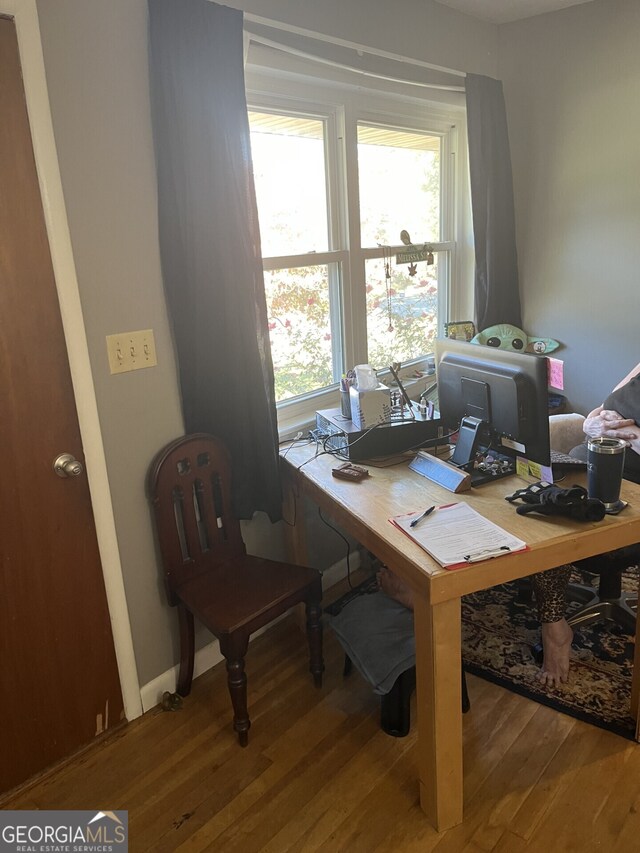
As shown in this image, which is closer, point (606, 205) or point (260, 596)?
point (260, 596)

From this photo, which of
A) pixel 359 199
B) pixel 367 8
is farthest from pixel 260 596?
pixel 367 8

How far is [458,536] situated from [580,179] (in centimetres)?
222

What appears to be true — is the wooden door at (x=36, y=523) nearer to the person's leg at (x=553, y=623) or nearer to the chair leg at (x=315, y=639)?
the chair leg at (x=315, y=639)

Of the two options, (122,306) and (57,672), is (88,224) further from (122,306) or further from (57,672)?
(57,672)

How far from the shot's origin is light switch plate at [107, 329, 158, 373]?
178cm

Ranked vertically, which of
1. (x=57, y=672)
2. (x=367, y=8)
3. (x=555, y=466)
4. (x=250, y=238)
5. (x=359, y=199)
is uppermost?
(x=367, y=8)

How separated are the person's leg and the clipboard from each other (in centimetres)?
→ 41

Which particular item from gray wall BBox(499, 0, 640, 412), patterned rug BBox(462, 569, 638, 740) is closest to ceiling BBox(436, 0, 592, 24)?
gray wall BBox(499, 0, 640, 412)

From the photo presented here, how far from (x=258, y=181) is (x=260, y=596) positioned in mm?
1493

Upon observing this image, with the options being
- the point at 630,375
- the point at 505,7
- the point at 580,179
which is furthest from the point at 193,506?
the point at 505,7

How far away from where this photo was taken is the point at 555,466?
1.87 metres

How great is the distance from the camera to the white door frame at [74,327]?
1.49m

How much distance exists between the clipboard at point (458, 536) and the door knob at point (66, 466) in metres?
0.90

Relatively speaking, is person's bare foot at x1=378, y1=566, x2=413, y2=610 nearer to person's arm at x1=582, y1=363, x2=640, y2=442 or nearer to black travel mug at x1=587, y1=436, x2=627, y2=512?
black travel mug at x1=587, y1=436, x2=627, y2=512
